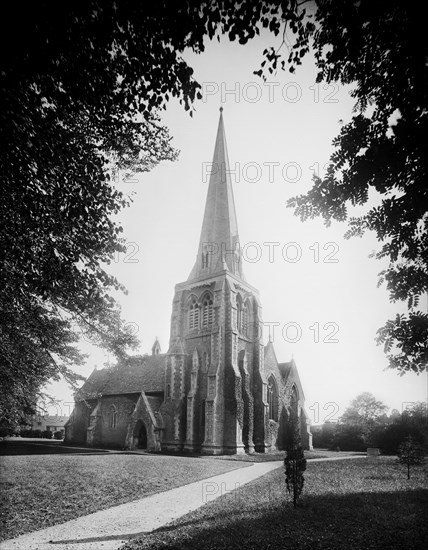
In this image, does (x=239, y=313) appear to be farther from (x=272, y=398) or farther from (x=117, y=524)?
(x=117, y=524)

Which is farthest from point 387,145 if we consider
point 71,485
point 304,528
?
point 71,485

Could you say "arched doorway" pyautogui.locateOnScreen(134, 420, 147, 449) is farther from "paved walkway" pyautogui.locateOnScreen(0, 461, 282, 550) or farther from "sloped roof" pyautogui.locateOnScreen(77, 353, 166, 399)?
"paved walkway" pyautogui.locateOnScreen(0, 461, 282, 550)

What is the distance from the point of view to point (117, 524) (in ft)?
26.7

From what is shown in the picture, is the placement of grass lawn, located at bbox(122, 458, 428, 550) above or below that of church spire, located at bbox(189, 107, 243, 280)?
below

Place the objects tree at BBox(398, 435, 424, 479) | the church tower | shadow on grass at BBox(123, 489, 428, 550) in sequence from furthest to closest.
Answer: the church tower
tree at BBox(398, 435, 424, 479)
shadow on grass at BBox(123, 489, 428, 550)

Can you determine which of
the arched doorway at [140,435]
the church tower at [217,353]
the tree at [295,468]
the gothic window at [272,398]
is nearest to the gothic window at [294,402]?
the gothic window at [272,398]

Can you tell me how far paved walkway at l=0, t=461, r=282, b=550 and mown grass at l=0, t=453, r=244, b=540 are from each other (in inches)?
17.5

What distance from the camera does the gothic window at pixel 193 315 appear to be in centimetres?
3403

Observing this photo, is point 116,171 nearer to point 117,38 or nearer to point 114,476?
point 117,38

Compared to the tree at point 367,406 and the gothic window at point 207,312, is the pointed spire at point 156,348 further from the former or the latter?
the tree at point 367,406

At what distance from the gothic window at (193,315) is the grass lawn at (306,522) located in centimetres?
2178

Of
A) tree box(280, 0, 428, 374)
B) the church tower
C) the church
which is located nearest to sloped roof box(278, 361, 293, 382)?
the church

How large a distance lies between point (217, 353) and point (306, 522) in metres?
22.3

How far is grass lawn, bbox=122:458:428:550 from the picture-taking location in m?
6.70
